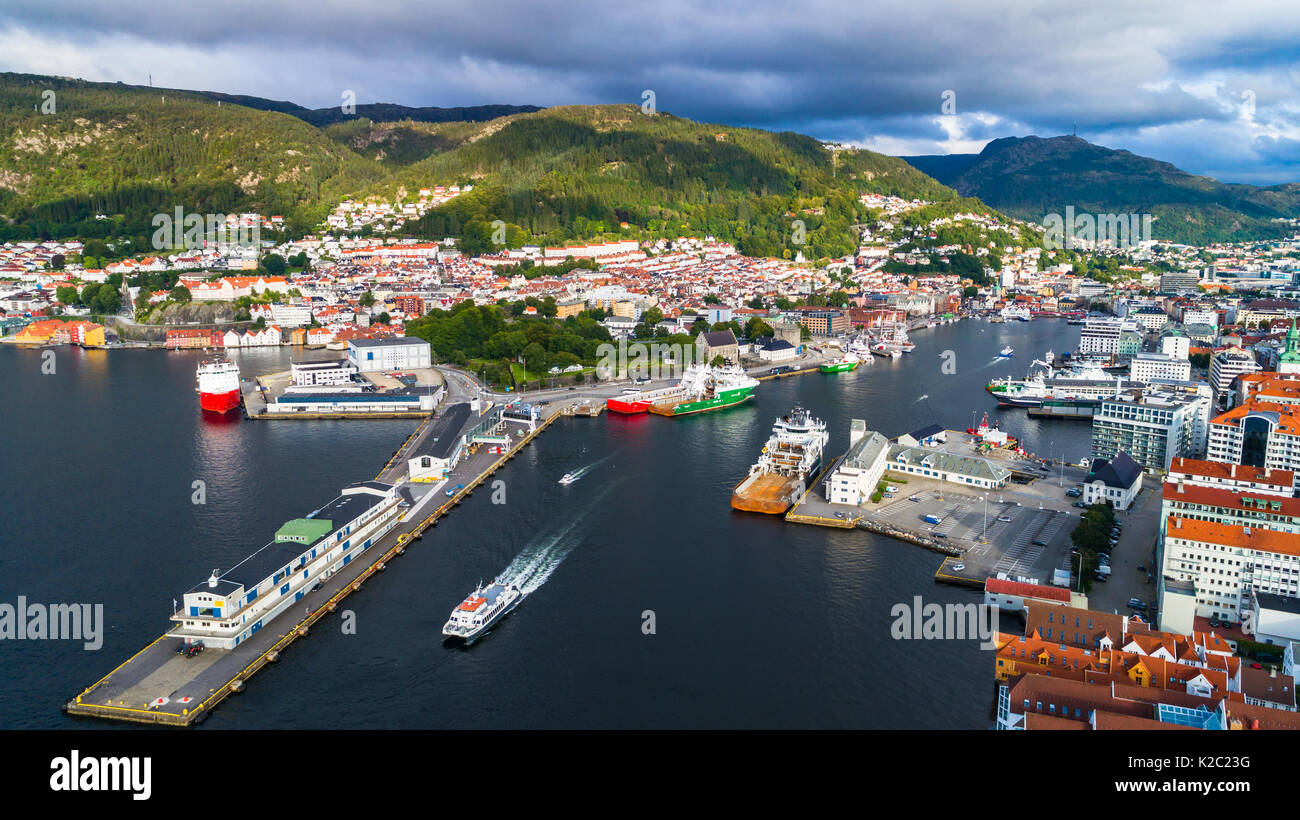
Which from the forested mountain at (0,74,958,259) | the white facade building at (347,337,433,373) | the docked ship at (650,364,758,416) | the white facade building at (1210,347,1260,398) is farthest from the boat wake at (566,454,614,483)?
the forested mountain at (0,74,958,259)

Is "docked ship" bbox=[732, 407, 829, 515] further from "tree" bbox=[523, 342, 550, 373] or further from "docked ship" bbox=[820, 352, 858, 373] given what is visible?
"docked ship" bbox=[820, 352, 858, 373]

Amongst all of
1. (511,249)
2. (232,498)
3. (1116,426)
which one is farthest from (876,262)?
(232,498)

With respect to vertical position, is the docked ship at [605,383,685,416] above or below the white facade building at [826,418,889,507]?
above

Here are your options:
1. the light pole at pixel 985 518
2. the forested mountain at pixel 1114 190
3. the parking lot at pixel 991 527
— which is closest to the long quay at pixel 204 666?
the parking lot at pixel 991 527

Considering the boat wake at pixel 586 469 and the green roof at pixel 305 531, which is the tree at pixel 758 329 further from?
the green roof at pixel 305 531

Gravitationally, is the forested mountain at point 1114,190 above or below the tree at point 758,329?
above
